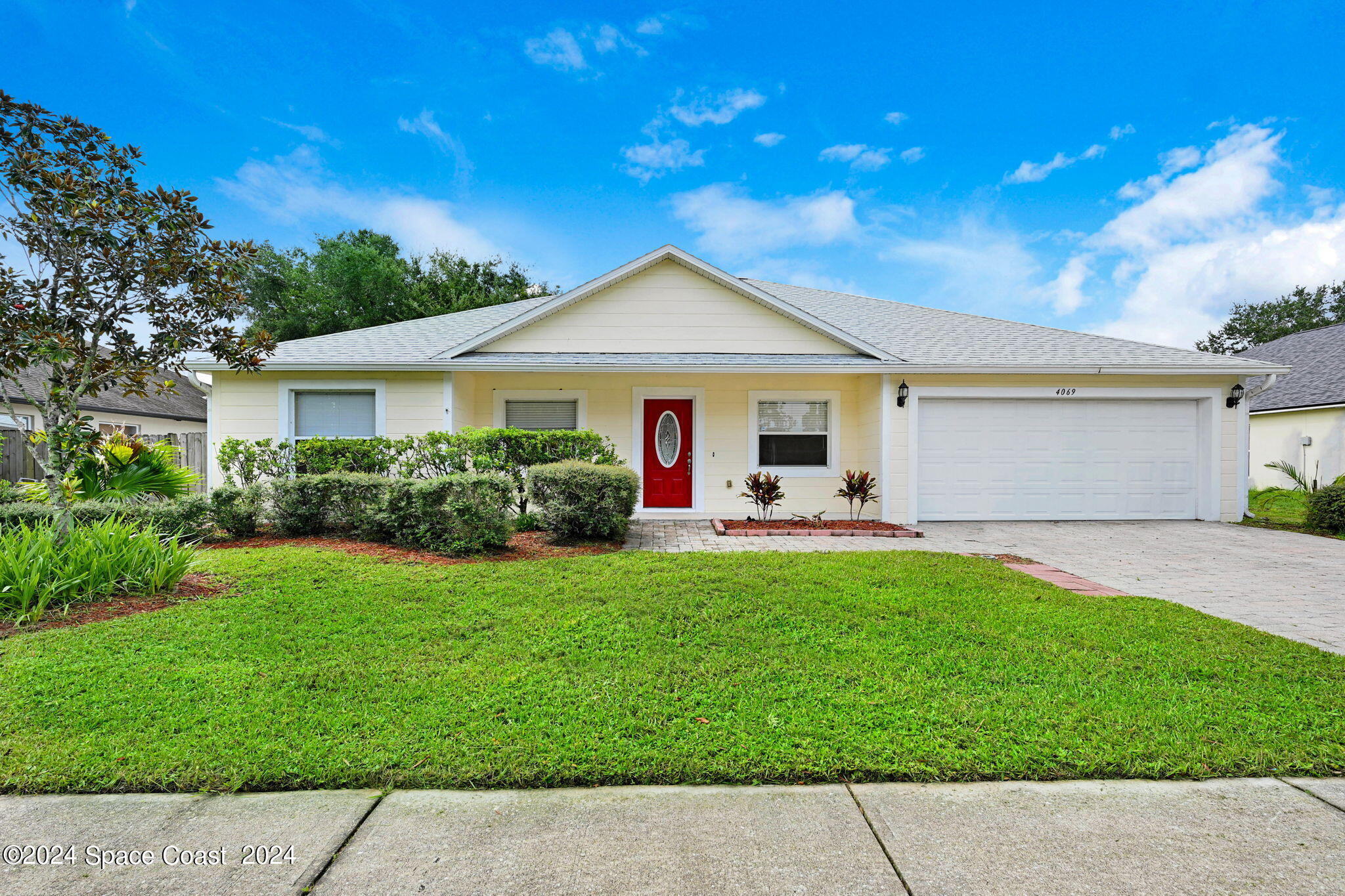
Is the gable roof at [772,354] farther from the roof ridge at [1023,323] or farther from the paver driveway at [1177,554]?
the paver driveway at [1177,554]

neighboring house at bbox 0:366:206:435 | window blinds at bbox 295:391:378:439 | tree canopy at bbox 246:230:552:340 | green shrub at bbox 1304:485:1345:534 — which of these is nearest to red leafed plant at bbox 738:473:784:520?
window blinds at bbox 295:391:378:439

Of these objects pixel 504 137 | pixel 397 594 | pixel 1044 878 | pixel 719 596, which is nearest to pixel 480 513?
pixel 397 594

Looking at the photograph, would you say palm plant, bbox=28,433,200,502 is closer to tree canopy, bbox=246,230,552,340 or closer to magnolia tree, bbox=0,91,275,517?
magnolia tree, bbox=0,91,275,517

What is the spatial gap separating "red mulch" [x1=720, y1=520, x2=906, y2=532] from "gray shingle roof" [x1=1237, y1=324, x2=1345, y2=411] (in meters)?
10.9

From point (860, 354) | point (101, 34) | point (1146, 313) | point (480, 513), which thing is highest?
point (101, 34)

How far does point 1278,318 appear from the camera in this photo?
1256 inches

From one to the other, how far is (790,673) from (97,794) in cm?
311

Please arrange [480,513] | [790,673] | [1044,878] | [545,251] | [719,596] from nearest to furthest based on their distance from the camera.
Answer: [1044,878], [790,673], [719,596], [480,513], [545,251]

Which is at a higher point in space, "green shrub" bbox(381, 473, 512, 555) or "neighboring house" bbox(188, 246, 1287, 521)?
"neighboring house" bbox(188, 246, 1287, 521)

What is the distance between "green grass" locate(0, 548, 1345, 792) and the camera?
241cm

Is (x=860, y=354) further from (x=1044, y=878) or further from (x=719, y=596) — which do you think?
(x=1044, y=878)

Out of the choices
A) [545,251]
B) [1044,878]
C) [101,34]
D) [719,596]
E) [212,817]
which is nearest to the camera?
[1044,878]

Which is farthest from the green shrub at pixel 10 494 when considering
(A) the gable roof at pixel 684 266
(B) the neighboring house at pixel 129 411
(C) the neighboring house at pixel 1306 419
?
(C) the neighboring house at pixel 1306 419

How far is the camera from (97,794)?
2.25m
